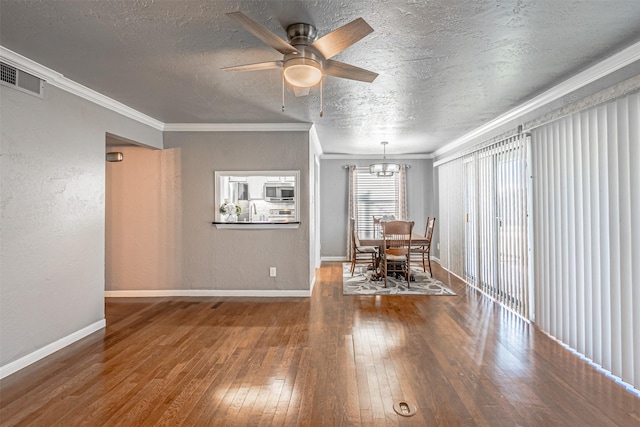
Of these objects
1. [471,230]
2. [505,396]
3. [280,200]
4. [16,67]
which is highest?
[16,67]

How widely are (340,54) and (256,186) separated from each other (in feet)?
8.60

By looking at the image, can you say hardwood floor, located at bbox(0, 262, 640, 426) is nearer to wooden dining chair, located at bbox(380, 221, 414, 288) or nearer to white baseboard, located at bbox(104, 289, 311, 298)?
white baseboard, located at bbox(104, 289, 311, 298)

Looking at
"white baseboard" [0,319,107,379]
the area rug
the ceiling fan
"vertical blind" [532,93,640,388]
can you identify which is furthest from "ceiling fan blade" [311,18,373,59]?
the area rug

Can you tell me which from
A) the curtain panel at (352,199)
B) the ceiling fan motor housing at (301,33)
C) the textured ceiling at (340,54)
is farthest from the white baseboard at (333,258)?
the ceiling fan motor housing at (301,33)

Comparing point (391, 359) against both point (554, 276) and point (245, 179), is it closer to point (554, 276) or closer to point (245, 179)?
point (554, 276)

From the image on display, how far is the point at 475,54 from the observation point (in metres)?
2.56

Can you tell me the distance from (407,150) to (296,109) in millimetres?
3707

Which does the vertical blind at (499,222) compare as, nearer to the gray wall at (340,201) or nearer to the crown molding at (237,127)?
the gray wall at (340,201)

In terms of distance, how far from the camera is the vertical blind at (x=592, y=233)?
237 centimetres

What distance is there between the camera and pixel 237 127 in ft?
15.5

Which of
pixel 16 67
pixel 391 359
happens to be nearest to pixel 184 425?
pixel 391 359

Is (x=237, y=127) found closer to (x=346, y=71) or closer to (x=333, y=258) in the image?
(x=346, y=71)

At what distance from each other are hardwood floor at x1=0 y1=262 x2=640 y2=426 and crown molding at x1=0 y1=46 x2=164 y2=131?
7.84 feet

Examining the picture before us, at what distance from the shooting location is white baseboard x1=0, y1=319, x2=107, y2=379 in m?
2.56
